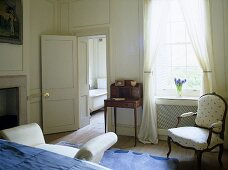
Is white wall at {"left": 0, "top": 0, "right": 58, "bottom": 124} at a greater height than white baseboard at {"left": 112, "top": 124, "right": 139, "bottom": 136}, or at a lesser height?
greater

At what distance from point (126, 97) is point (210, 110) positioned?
146 centimetres

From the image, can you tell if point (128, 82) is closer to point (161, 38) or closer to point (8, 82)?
point (161, 38)

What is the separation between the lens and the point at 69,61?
14.5 feet

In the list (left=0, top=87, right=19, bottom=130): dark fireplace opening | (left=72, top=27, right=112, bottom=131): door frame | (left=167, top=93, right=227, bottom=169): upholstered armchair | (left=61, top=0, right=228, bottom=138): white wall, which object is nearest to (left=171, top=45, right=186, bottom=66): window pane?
(left=61, top=0, right=228, bottom=138): white wall

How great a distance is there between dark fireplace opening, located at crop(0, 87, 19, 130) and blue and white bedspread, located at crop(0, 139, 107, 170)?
7.10 feet

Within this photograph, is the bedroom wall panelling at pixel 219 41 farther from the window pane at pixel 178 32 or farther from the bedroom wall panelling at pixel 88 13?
the bedroom wall panelling at pixel 88 13

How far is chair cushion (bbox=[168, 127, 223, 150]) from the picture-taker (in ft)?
8.45

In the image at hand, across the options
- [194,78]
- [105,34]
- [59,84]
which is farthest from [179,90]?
[59,84]

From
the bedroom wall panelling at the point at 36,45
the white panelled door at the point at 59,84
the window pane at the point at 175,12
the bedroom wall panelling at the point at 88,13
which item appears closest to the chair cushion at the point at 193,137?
the window pane at the point at 175,12

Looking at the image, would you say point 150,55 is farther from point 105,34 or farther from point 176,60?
point 105,34

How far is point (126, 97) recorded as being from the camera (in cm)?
396

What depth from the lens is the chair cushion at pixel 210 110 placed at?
2904 millimetres

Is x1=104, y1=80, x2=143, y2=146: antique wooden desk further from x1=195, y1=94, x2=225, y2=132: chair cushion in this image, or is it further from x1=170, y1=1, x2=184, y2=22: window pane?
x1=170, y1=1, x2=184, y2=22: window pane

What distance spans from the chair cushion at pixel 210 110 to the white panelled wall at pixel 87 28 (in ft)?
4.17
